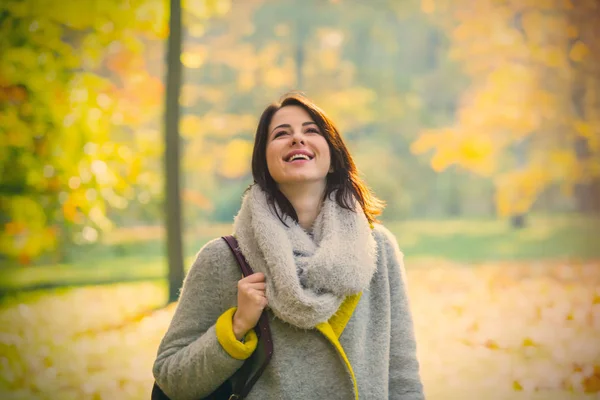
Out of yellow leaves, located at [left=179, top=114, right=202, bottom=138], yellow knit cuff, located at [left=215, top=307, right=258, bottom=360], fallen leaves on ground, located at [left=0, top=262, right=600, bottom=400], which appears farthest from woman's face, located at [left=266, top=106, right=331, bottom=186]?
yellow leaves, located at [left=179, top=114, right=202, bottom=138]

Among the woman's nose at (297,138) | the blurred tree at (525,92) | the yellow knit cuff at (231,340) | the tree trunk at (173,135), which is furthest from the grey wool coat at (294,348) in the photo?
the blurred tree at (525,92)

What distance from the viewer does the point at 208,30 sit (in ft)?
20.9

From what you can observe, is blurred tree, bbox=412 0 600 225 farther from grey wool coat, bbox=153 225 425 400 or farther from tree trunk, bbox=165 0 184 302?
grey wool coat, bbox=153 225 425 400

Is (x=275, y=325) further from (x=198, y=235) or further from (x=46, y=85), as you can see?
(x=198, y=235)

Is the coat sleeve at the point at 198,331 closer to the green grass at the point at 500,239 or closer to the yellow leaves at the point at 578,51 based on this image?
the yellow leaves at the point at 578,51

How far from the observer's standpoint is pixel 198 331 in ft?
4.85

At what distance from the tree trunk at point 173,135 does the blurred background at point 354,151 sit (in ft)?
0.62

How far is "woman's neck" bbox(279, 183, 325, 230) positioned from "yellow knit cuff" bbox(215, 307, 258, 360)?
14.8 inches

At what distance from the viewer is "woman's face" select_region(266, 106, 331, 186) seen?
4.93ft

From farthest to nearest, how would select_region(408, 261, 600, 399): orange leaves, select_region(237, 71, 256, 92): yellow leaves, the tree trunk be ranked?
select_region(237, 71, 256, 92): yellow leaves, the tree trunk, select_region(408, 261, 600, 399): orange leaves

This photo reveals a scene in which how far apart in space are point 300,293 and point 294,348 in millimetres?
183

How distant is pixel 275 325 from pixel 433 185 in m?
7.03

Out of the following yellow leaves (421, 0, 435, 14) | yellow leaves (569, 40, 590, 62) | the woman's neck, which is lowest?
the woman's neck

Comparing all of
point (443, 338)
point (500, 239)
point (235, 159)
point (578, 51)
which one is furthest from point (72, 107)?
point (500, 239)
